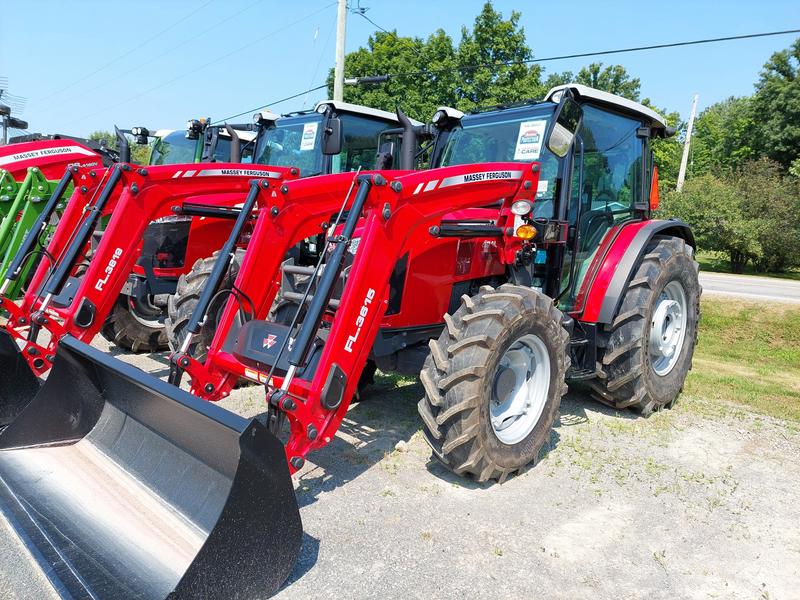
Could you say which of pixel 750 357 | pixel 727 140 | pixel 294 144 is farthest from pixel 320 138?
pixel 727 140

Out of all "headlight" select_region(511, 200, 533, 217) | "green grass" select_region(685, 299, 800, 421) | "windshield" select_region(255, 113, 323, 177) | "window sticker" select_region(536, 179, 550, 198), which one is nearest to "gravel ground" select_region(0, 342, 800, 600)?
"green grass" select_region(685, 299, 800, 421)

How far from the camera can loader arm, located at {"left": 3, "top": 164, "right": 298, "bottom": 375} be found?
15.3 ft

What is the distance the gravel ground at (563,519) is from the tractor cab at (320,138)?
3766 millimetres

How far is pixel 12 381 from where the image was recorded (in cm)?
420

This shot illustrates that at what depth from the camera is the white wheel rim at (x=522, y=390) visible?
3.89 meters

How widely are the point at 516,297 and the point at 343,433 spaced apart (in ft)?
5.74

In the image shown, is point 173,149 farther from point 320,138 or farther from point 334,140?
point 334,140

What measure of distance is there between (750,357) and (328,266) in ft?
23.9

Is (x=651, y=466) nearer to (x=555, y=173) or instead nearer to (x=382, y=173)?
(x=555, y=173)

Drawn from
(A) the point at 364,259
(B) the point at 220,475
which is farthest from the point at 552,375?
(B) the point at 220,475

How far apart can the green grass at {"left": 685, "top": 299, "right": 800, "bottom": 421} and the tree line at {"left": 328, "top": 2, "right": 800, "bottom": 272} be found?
41.6ft

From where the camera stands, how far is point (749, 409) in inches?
221

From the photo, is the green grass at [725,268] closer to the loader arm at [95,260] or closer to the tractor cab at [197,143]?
the tractor cab at [197,143]

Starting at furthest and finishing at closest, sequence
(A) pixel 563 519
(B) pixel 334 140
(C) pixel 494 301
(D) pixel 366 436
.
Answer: (B) pixel 334 140, (D) pixel 366 436, (C) pixel 494 301, (A) pixel 563 519
